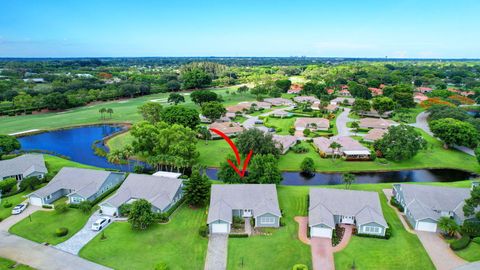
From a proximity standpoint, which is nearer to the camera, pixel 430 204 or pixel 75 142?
pixel 430 204

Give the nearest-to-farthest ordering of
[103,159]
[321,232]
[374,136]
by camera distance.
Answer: [321,232]
[103,159]
[374,136]

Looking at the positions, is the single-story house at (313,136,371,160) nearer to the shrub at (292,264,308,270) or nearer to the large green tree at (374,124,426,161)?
the large green tree at (374,124,426,161)

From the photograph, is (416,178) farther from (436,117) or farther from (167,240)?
(167,240)

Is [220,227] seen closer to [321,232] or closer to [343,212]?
[321,232]

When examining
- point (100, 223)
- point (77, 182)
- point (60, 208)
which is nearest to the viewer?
point (100, 223)

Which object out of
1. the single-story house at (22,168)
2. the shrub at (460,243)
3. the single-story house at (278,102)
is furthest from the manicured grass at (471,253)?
the single-story house at (278,102)

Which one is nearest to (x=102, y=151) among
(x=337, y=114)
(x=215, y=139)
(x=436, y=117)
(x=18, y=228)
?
(x=215, y=139)

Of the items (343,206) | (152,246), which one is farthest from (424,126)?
(152,246)
